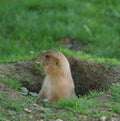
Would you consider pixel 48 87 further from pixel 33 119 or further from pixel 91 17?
pixel 91 17

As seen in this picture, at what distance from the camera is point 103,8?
1252 cm

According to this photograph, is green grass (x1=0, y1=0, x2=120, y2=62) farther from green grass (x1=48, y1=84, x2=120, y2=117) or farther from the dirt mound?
green grass (x1=48, y1=84, x2=120, y2=117)

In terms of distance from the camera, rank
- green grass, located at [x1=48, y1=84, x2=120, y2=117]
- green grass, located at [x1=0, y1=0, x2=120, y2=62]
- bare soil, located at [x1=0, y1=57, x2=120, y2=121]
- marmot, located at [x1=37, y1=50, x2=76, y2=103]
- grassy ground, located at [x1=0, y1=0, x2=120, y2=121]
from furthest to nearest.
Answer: green grass, located at [x1=0, y1=0, x2=120, y2=62], grassy ground, located at [x1=0, y1=0, x2=120, y2=121], bare soil, located at [x1=0, y1=57, x2=120, y2=121], marmot, located at [x1=37, y1=50, x2=76, y2=103], green grass, located at [x1=48, y1=84, x2=120, y2=117]

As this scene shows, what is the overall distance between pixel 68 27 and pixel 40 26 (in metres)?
0.57

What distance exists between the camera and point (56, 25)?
1127 centimetres

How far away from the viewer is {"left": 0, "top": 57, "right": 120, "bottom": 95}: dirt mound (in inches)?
303

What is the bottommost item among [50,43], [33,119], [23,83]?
[33,119]

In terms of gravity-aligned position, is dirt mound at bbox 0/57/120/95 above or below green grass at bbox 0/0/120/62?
below

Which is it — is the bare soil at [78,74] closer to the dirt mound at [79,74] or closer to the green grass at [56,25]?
the dirt mound at [79,74]

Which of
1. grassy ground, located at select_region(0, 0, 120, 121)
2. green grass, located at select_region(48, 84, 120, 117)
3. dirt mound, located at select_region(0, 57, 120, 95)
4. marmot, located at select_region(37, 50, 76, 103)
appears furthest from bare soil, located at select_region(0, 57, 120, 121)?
green grass, located at select_region(48, 84, 120, 117)

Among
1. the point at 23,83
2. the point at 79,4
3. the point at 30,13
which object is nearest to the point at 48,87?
the point at 23,83

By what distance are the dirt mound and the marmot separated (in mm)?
491

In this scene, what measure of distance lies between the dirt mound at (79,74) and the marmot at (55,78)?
1.61ft

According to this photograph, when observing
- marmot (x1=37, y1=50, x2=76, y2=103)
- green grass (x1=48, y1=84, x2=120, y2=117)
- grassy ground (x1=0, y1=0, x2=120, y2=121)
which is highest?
grassy ground (x1=0, y1=0, x2=120, y2=121)
